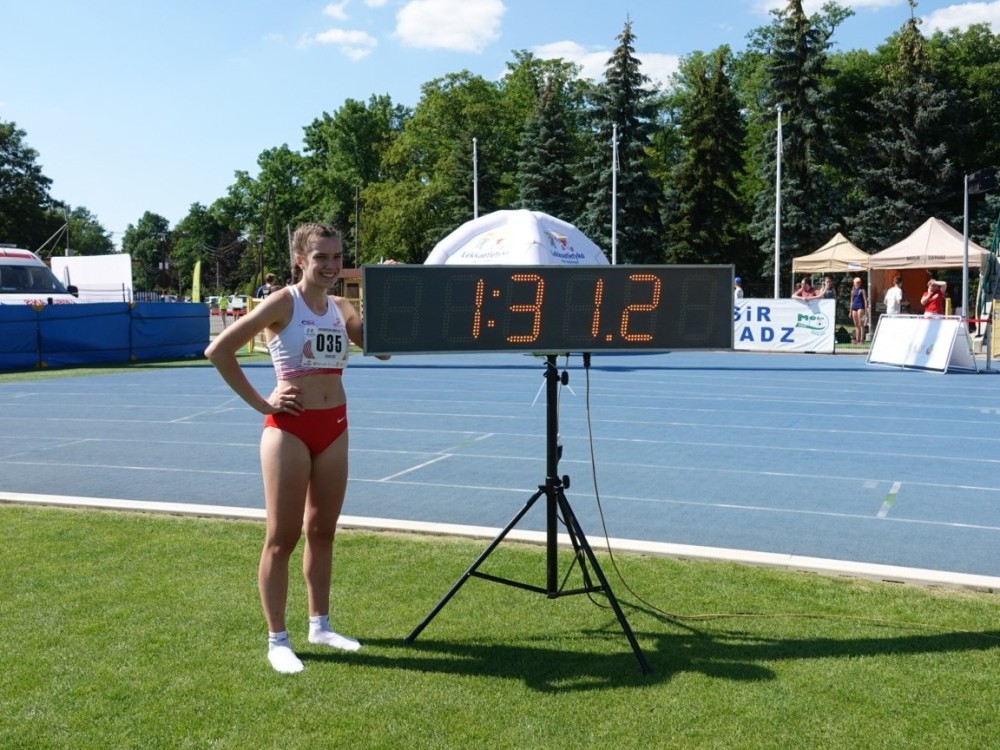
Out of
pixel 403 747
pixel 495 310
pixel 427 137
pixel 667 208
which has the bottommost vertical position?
pixel 403 747

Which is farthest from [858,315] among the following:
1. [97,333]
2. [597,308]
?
[597,308]

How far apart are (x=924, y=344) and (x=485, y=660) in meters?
19.2

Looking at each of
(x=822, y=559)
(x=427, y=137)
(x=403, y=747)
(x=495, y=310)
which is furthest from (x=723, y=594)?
(x=427, y=137)

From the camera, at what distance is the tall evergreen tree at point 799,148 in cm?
5322

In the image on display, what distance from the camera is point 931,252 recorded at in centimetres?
3422

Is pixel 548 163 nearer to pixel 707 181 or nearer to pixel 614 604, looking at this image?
pixel 707 181

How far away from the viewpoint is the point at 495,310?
4.87 metres

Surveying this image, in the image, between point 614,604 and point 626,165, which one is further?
point 626,165

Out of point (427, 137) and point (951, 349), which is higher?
point (427, 137)

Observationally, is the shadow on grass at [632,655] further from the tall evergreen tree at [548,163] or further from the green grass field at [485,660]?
the tall evergreen tree at [548,163]

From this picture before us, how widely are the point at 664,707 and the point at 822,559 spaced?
256cm

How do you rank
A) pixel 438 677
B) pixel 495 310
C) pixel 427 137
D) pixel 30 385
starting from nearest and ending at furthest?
pixel 438 677, pixel 495 310, pixel 30 385, pixel 427 137

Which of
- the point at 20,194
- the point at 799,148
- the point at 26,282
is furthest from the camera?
the point at 20,194

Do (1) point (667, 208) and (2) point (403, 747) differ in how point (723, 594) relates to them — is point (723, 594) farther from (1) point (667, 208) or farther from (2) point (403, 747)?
(1) point (667, 208)
